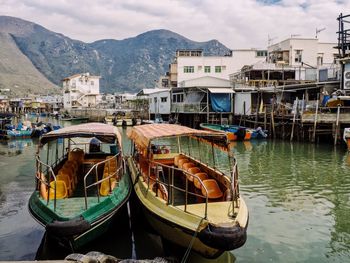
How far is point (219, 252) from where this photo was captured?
6.99 meters

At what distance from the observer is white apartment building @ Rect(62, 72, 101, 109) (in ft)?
297

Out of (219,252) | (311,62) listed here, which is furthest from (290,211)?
(311,62)

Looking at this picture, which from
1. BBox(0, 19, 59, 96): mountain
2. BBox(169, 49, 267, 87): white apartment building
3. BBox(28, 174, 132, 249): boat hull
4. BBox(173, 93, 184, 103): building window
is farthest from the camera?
BBox(0, 19, 59, 96): mountain

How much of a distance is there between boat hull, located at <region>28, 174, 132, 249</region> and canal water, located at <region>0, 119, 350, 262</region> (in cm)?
82

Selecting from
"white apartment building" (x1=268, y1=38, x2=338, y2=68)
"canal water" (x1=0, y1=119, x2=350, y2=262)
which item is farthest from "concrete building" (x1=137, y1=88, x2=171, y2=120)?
"canal water" (x1=0, y1=119, x2=350, y2=262)

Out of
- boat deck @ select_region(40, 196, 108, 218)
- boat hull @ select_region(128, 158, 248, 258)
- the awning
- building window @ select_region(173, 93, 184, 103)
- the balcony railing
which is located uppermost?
the awning

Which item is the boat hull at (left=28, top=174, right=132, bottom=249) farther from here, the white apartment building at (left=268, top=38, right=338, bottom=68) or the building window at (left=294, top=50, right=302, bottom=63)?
the building window at (left=294, top=50, right=302, bottom=63)

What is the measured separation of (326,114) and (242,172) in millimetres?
13769

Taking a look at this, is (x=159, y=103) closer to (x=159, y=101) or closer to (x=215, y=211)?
(x=159, y=101)

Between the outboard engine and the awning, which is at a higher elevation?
the awning

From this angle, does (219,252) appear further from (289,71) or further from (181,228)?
(289,71)

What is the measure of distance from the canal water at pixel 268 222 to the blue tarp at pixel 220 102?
68.8 ft

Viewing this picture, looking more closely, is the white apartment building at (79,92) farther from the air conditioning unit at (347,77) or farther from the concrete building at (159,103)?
the air conditioning unit at (347,77)

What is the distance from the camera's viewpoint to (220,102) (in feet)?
135
